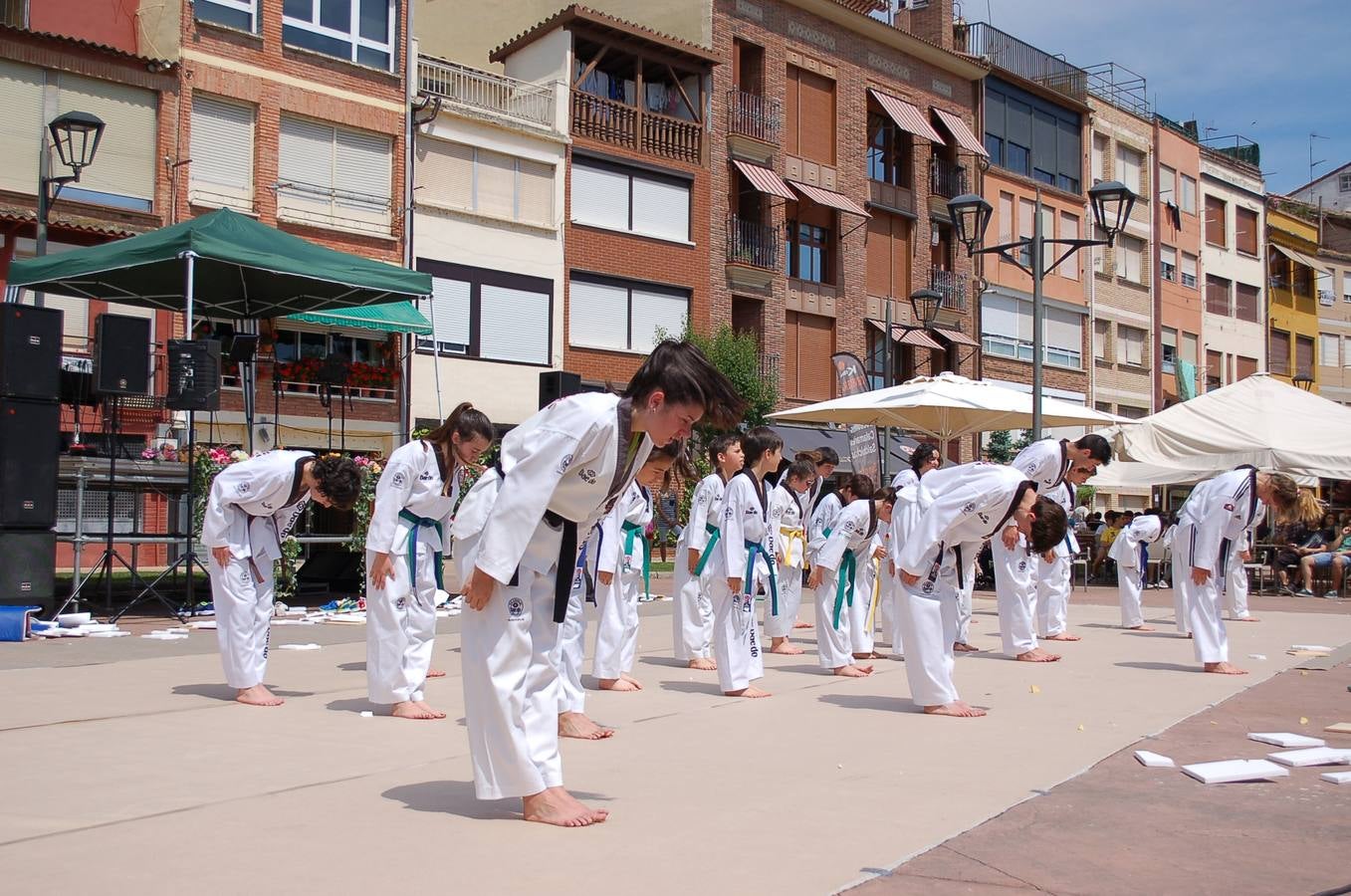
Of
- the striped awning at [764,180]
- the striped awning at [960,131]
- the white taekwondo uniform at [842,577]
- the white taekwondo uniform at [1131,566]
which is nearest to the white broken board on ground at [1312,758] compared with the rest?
the white taekwondo uniform at [842,577]

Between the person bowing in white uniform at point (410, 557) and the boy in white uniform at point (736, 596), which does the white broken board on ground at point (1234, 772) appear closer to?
the boy in white uniform at point (736, 596)

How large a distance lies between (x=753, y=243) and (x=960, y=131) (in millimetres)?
9139

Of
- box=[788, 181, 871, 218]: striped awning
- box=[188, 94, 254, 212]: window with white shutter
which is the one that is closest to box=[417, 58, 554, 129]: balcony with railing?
box=[188, 94, 254, 212]: window with white shutter

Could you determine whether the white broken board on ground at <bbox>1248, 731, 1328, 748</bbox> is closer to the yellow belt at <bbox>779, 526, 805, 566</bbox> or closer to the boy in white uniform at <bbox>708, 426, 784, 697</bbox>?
the boy in white uniform at <bbox>708, 426, 784, 697</bbox>

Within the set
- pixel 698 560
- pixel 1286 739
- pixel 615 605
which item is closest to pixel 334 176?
pixel 698 560

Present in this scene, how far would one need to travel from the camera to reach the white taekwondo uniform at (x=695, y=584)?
10.2 metres

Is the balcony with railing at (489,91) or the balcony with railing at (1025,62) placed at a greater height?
the balcony with railing at (1025,62)

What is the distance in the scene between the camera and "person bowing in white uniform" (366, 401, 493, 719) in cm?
794

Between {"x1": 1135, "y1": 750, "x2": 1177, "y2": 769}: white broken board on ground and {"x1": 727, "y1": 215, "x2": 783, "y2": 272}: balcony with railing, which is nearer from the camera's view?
{"x1": 1135, "y1": 750, "x2": 1177, "y2": 769}: white broken board on ground

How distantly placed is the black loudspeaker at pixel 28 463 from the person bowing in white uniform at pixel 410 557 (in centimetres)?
586

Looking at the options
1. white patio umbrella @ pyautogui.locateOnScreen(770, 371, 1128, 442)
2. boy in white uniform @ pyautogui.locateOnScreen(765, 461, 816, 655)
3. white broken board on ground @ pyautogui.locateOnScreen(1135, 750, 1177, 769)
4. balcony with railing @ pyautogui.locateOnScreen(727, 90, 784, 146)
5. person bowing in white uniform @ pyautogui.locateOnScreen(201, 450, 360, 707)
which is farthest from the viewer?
balcony with railing @ pyautogui.locateOnScreen(727, 90, 784, 146)

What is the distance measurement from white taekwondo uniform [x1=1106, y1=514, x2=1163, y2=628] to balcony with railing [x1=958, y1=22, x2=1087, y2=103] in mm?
28605

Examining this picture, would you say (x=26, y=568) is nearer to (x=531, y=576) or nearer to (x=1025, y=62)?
(x=531, y=576)

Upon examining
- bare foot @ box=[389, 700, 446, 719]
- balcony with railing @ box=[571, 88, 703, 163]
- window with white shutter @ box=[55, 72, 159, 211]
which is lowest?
bare foot @ box=[389, 700, 446, 719]
